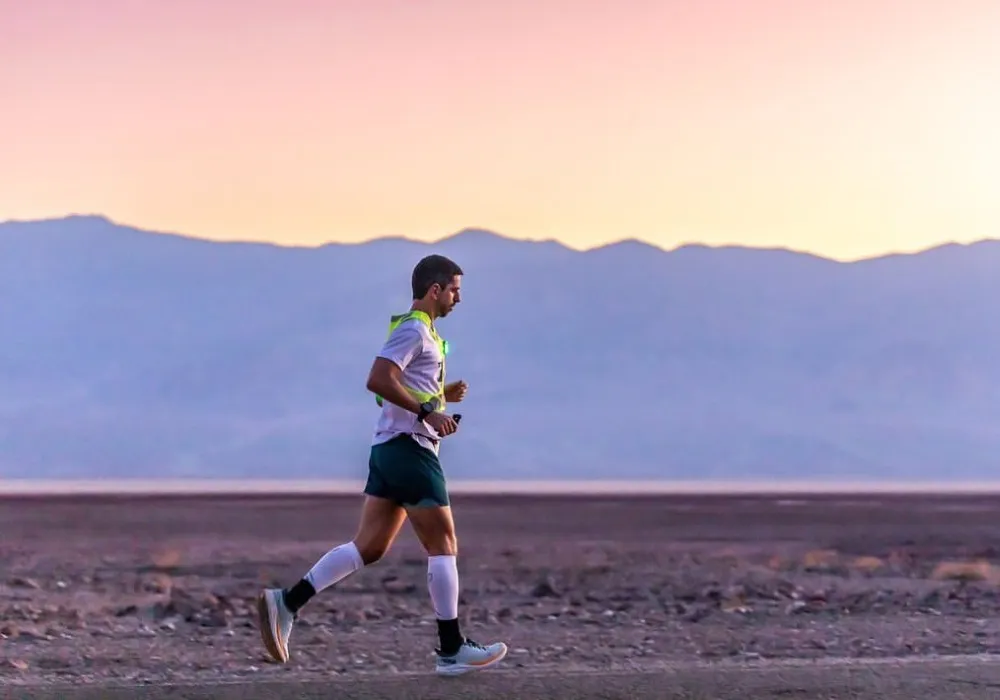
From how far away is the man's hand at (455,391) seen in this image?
27.9 ft

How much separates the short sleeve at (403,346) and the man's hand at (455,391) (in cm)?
52

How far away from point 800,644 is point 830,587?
632 centimetres

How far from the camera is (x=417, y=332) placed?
8.05m

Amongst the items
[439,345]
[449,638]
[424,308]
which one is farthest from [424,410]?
[449,638]

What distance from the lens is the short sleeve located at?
313 inches

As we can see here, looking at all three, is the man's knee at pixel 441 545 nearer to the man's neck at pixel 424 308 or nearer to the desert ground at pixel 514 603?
the desert ground at pixel 514 603

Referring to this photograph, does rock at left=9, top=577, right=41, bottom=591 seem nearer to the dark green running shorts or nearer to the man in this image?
the man

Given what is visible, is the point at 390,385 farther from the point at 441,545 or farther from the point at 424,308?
the point at 441,545

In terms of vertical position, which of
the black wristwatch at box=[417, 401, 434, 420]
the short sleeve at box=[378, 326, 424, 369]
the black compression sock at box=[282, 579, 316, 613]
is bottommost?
the black compression sock at box=[282, 579, 316, 613]

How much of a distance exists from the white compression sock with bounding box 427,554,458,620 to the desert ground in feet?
1.10

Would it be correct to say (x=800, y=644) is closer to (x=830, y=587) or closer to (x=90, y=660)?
(x=90, y=660)

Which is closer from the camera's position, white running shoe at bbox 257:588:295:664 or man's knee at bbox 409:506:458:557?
man's knee at bbox 409:506:458:557

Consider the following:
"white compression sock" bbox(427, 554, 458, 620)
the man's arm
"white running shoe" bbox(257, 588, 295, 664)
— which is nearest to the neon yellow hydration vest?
the man's arm

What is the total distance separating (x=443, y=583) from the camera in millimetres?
8234
